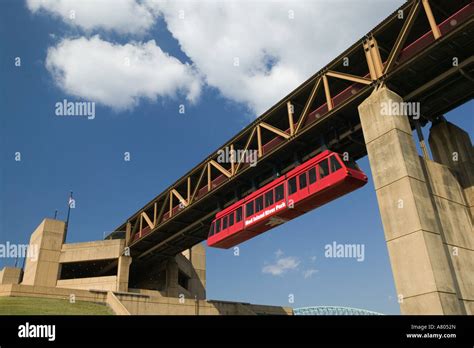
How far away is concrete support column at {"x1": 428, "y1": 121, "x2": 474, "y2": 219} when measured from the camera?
69.1ft

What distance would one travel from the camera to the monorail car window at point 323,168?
2105cm

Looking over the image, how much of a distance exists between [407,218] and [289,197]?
294 inches

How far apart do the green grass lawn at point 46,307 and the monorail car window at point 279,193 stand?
1401cm

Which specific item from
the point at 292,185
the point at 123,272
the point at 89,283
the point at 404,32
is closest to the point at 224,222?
the point at 292,185

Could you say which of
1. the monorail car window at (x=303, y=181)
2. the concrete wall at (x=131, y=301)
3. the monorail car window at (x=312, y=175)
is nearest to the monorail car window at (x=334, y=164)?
the monorail car window at (x=312, y=175)

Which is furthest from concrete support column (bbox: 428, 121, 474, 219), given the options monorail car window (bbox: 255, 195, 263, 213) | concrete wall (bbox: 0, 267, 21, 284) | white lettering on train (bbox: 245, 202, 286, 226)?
concrete wall (bbox: 0, 267, 21, 284)

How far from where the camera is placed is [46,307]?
25.5 meters

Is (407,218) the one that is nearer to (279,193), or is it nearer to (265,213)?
(279,193)

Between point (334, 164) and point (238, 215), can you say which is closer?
point (334, 164)

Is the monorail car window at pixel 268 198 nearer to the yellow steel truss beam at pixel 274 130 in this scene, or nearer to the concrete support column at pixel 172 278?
the yellow steel truss beam at pixel 274 130

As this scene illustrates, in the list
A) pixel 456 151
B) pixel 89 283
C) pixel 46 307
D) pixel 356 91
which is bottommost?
pixel 46 307
